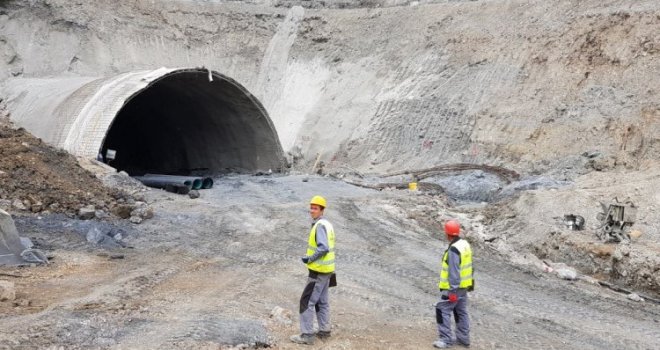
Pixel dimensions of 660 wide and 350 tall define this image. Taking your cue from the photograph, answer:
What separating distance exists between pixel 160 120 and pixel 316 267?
17.6 metres

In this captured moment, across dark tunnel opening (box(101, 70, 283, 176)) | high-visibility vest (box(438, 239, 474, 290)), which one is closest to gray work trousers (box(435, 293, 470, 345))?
high-visibility vest (box(438, 239, 474, 290))

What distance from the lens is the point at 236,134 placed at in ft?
68.1

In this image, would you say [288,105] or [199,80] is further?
[288,105]

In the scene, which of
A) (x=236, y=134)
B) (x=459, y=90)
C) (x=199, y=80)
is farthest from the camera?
(x=459, y=90)

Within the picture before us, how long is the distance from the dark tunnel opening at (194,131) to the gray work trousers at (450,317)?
1275 centimetres

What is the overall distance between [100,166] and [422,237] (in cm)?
752

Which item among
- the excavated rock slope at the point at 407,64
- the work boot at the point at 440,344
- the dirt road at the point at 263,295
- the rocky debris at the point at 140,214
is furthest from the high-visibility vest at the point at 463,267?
the excavated rock slope at the point at 407,64

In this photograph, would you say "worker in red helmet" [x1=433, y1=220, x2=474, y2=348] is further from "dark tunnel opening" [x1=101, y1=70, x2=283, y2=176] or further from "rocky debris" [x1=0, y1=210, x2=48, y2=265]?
"dark tunnel opening" [x1=101, y1=70, x2=283, y2=176]

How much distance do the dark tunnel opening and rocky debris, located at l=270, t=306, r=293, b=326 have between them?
11758 mm

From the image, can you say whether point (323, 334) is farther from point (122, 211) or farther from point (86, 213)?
point (122, 211)

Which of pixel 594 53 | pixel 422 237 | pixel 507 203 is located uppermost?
pixel 594 53

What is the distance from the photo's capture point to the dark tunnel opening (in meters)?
19.3

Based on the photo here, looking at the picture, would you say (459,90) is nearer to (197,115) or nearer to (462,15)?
(462,15)

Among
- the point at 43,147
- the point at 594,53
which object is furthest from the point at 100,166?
the point at 594,53
